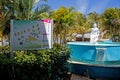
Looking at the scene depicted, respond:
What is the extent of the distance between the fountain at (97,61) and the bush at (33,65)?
3185 mm

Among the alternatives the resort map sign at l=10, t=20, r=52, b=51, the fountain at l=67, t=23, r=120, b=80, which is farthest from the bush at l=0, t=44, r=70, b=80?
the fountain at l=67, t=23, r=120, b=80

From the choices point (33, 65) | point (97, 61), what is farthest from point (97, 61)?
point (33, 65)

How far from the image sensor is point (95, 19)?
4138 centimetres

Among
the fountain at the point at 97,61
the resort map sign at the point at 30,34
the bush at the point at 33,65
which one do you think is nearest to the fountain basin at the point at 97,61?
the fountain at the point at 97,61

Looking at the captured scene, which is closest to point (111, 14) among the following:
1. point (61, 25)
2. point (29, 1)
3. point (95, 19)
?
point (95, 19)

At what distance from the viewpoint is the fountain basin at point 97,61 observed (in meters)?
10.0

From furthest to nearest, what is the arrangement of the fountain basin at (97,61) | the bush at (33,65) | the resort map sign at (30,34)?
1. the fountain basin at (97,61)
2. the resort map sign at (30,34)
3. the bush at (33,65)

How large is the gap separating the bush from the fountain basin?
3.19 m

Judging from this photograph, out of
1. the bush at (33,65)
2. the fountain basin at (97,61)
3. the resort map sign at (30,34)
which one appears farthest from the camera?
Answer: the fountain basin at (97,61)

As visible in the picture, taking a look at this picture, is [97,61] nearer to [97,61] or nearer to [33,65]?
[97,61]

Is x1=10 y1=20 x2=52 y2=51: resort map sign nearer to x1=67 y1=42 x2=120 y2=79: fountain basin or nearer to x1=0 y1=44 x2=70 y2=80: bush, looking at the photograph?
x1=0 y1=44 x2=70 y2=80: bush

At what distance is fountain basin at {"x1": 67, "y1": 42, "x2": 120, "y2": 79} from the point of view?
10008 millimetres

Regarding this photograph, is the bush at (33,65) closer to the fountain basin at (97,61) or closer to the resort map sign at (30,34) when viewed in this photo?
the resort map sign at (30,34)

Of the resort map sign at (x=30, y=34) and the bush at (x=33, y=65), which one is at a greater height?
the resort map sign at (x=30, y=34)
